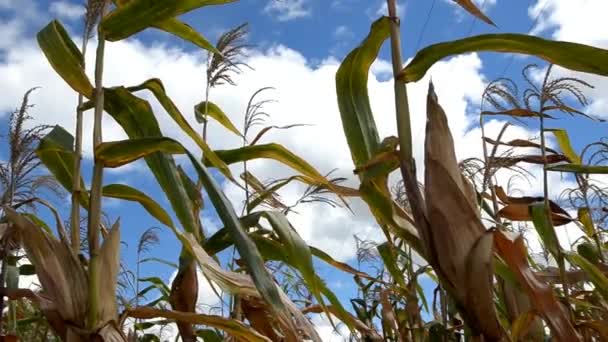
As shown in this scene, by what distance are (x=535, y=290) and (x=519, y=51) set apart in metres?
0.47

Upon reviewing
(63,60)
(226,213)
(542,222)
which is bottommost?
(226,213)

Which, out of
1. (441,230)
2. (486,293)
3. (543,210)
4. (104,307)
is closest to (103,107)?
(104,307)

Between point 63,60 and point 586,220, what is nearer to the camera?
point 63,60

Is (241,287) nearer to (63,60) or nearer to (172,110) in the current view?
(172,110)

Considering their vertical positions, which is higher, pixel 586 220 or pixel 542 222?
pixel 586 220

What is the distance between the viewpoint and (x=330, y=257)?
165 cm

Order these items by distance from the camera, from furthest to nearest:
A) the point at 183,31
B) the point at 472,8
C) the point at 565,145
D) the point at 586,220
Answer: the point at 586,220
the point at 565,145
the point at 183,31
the point at 472,8

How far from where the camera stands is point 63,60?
4.49 ft

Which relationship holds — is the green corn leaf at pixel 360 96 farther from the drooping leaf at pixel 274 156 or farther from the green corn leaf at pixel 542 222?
the green corn leaf at pixel 542 222

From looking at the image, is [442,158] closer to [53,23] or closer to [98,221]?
[98,221]

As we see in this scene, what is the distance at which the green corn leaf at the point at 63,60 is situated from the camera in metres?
1.36

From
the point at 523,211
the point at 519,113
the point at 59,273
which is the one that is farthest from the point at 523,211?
the point at 59,273

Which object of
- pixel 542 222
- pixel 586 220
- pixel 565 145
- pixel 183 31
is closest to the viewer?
pixel 183 31

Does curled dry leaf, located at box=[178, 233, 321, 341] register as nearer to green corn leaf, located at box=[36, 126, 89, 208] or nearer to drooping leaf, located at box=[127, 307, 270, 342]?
drooping leaf, located at box=[127, 307, 270, 342]
